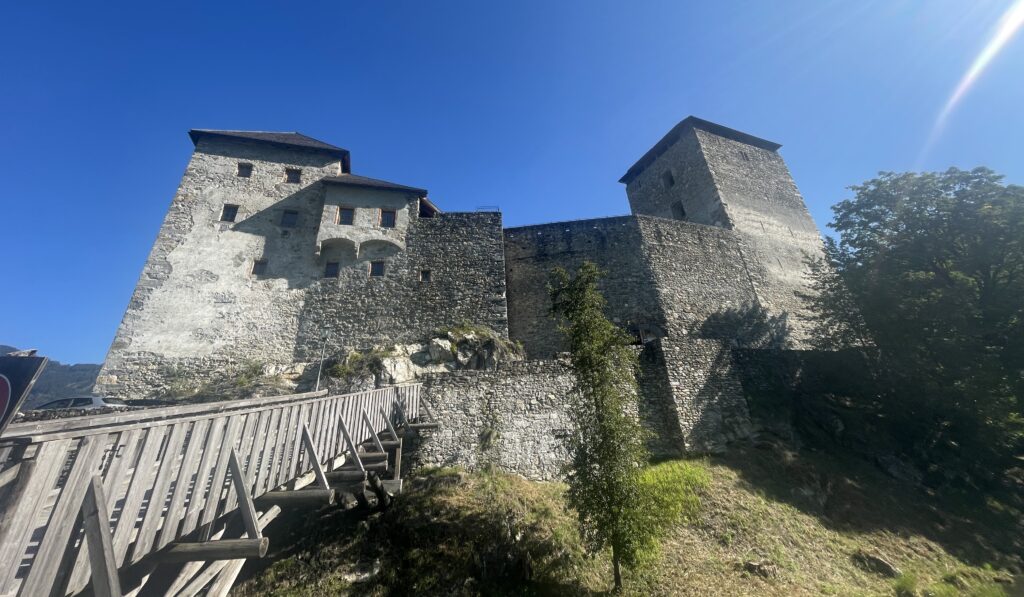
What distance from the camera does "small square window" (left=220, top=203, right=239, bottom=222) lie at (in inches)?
692

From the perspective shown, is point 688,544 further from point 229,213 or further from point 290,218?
point 229,213

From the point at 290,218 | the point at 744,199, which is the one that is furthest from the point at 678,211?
the point at 290,218

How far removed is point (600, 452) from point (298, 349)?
1358 cm

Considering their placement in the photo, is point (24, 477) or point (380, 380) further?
point (380, 380)

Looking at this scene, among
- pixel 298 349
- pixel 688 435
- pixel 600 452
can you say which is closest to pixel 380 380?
pixel 298 349

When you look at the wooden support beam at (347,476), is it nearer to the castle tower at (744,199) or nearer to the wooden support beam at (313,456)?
the wooden support beam at (313,456)

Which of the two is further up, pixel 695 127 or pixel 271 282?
pixel 695 127

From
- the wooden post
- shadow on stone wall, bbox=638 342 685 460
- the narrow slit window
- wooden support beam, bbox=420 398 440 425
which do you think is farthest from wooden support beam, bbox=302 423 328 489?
the narrow slit window

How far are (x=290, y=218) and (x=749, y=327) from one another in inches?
902

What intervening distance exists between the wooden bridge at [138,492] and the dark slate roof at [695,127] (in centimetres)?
2820

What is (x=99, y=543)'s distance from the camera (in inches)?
98.7

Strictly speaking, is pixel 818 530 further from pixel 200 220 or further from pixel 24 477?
pixel 200 220

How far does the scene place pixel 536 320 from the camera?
17875mm

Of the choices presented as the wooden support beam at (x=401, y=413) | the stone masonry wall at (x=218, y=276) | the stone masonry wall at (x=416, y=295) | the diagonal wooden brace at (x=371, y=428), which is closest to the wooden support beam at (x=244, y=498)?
the diagonal wooden brace at (x=371, y=428)
